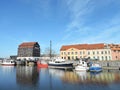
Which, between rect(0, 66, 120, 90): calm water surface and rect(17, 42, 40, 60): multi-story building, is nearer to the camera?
rect(0, 66, 120, 90): calm water surface

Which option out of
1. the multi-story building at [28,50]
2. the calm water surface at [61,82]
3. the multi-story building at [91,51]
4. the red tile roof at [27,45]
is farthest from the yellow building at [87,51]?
the calm water surface at [61,82]

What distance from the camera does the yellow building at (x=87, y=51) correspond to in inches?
3637

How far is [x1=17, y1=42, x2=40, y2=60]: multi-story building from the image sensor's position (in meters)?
148

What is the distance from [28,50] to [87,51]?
65508 mm

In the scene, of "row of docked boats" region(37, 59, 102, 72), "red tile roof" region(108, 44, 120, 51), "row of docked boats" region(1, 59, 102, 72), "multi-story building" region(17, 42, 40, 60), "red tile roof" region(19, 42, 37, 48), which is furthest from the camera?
"red tile roof" region(19, 42, 37, 48)

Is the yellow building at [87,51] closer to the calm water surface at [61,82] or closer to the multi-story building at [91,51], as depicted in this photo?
the multi-story building at [91,51]

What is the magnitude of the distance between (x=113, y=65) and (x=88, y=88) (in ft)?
151

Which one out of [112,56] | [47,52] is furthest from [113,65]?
[47,52]

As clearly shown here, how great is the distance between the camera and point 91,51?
97.2 metres

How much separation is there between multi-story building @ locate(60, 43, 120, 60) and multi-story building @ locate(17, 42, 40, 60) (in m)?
46.0

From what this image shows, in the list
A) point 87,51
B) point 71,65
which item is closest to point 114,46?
point 87,51

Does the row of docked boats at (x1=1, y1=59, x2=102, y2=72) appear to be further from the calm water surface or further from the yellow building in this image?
the yellow building

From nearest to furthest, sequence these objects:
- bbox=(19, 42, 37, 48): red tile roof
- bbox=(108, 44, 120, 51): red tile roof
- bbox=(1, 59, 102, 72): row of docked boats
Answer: bbox=(1, 59, 102, 72): row of docked boats, bbox=(108, 44, 120, 51): red tile roof, bbox=(19, 42, 37, 48): red tile roof

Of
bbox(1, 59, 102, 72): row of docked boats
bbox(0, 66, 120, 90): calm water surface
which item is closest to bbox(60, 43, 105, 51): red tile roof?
bbox(1, 59, 102, 72): row of docked boats
